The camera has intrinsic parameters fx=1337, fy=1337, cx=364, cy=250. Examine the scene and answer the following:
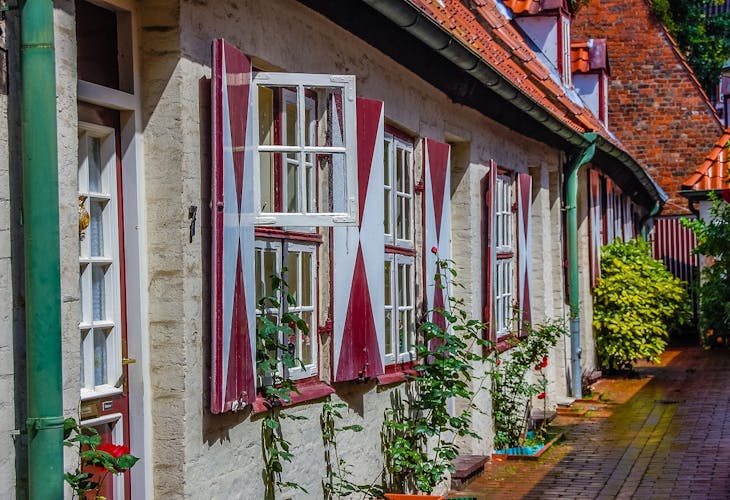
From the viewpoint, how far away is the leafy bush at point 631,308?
58.6 feet

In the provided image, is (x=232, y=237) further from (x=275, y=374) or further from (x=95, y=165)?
(x=275, y=374)

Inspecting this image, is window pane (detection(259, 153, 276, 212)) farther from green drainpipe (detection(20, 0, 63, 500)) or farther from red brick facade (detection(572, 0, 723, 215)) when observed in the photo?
red brick facade (detection(572, 0, 723, 215))

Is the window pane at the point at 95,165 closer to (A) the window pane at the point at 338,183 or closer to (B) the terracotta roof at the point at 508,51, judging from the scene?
(A) the window pane at the point at 338,183

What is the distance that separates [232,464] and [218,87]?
61.6 inches

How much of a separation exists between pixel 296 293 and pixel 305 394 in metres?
0.50

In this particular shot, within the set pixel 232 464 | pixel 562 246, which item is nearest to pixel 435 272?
pixel 232 464

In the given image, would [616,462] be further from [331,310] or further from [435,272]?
[331,310]

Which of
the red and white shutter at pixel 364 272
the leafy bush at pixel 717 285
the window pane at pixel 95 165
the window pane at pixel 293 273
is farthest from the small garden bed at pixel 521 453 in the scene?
the window pane at pixel 95 165

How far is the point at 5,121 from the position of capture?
396 cm

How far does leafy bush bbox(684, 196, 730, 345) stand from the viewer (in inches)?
382

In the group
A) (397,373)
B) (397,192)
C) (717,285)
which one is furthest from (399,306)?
(717,285)

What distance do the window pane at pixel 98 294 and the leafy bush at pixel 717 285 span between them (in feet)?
18.8

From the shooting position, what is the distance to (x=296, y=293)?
6.56 metres

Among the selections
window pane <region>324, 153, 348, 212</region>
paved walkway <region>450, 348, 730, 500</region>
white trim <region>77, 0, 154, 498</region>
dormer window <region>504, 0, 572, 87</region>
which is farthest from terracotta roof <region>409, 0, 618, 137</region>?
white trim <region>77, 0, 154, 498</region>
